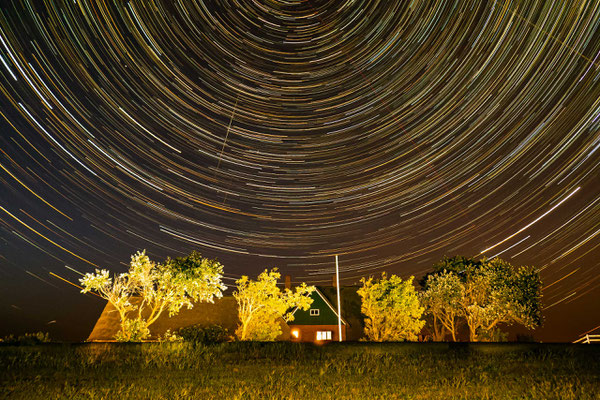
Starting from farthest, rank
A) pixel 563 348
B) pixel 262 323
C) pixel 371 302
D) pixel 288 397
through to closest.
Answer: pixel 371 302, pixel 262 323, pixel 563 348, pixel 288 397

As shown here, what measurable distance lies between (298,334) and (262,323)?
15.6 m

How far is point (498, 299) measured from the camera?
3941 cm

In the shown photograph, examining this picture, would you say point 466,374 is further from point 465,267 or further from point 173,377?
point 465,267

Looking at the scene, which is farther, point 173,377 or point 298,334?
point 298,334

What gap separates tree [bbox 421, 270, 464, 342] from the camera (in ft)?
140

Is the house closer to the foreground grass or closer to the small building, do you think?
the small building

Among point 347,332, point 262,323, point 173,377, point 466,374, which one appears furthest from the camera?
point 347,332

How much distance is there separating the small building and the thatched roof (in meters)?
4.88

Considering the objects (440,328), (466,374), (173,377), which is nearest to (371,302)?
(440,328)

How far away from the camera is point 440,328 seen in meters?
48.5

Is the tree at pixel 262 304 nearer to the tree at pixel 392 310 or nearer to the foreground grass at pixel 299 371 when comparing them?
the tree at pixel 392 310

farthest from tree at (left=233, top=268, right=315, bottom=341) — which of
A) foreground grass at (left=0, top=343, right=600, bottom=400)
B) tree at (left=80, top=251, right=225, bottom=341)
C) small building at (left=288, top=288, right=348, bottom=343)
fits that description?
foreground grass at (left=0, top=343, right=600, bottom=400)

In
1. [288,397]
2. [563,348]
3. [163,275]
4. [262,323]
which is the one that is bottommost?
[288,397]

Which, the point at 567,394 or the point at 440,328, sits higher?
the point at 440,328
